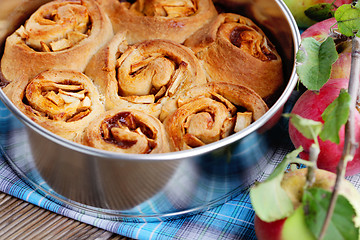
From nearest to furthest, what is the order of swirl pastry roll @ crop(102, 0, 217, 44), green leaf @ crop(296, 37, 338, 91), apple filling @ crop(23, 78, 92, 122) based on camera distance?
green leaf @ crop(296, 37, 338, 91) → apple filling @ crop(23, 78, 92, 122) → swirl pastry roll @ crop(102, 0, 217, 44)

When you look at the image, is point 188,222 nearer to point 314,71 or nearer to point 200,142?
point 200,142

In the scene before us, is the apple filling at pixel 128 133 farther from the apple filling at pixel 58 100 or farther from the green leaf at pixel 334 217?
the green leaf at pixel 334 217

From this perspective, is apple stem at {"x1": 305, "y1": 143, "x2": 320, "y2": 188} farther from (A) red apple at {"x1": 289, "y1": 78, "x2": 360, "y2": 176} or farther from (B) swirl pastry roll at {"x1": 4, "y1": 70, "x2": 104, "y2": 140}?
(B) swirl pastry roll at {"x1": 4, "y1": 70, "x2": 104, "y2": 140}

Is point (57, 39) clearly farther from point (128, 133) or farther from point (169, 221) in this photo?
point (169, 221)

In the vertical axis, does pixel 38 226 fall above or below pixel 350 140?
below

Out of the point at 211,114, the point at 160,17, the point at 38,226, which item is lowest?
the point at 38,226

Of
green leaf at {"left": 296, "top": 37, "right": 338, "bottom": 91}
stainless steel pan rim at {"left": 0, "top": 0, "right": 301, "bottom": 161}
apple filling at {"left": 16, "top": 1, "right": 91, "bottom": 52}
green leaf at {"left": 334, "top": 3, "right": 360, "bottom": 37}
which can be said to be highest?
green leaf at {"left": 334, "top": 3, "right": 360, "bottom": 37}

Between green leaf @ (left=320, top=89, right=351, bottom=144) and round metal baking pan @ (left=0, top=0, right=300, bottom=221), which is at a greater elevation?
green leaf @ (left=320, top=89, right=351, bottom=144)

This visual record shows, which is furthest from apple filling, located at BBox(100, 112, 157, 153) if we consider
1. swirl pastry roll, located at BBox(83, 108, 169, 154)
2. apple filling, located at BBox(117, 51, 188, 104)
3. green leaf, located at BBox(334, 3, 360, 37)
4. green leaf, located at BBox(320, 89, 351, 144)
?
green leaf, located at BBox(334, 3, 360, 37)

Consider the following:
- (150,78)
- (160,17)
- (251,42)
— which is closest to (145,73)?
(150,78)
